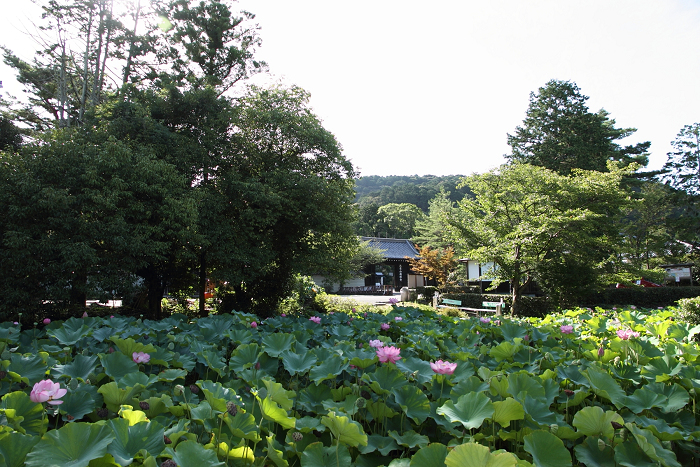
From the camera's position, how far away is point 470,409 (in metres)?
1.61

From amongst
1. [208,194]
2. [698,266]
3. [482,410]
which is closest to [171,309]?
[208,194]

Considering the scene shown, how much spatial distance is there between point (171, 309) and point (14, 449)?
11835 millimetres

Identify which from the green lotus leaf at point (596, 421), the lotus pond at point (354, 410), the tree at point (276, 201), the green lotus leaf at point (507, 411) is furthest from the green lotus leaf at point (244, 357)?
the tree at point (276, 201)

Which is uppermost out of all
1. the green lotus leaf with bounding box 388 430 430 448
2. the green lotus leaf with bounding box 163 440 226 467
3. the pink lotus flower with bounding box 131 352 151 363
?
the pink lotus flower with bounding box 131 352 151 363

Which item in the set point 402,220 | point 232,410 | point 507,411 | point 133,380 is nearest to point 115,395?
point 133,380

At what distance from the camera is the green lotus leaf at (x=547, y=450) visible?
54.5 inches

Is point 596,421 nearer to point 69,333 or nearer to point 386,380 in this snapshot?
point 386,380

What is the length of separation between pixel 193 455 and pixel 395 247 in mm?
28896

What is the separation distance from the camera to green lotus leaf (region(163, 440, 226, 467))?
3.97 ft

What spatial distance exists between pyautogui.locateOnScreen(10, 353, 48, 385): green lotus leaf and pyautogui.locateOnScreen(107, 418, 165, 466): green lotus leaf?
1.20 meters

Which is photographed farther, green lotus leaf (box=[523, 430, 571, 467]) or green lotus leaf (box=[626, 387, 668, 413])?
green lotus leaf (box=[626, 387, 668, 413])

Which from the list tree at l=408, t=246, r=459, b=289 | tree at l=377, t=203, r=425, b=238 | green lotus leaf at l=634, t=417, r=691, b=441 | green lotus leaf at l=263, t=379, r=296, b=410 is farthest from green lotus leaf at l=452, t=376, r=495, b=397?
tree at l=377, t=203, r=425, b=238

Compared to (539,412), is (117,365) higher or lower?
higher

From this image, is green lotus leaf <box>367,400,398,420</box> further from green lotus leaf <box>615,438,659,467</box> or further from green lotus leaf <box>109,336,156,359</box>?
green lotus leaf <box>109,336,156,359</box>
